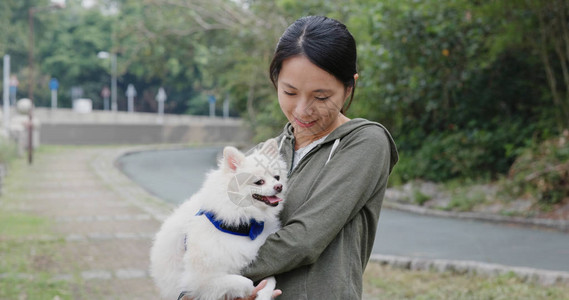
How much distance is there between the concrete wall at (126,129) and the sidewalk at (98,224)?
21406 millimetres

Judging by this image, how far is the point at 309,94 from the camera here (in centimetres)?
223

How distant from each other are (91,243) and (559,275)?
21.2ft

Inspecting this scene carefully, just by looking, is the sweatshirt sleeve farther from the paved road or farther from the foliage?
the foliage

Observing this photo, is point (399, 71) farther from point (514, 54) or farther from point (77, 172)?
point (77, 172)

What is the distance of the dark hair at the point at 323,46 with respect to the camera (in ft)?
7.16

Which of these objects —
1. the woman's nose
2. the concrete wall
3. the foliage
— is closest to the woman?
the woman's nose

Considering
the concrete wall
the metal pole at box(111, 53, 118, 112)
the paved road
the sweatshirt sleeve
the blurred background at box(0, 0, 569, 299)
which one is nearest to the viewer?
the sweatshirt sleeve

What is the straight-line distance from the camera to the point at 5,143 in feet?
76.2

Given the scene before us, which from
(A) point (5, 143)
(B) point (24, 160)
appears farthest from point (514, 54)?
(B) point (24, 160)

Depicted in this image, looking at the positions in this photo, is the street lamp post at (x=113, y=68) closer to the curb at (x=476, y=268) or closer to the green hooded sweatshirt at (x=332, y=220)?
the curb at (x=476, y=268)

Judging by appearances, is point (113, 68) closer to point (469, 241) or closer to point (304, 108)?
point (469, 241)

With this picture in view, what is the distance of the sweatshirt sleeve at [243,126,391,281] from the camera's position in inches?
80.0

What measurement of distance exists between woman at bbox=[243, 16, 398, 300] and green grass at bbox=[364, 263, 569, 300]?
4303 mm

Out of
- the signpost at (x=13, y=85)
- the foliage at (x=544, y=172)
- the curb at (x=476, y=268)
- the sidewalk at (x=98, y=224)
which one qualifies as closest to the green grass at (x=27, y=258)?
the sidewalk at (x=98, y=224)
